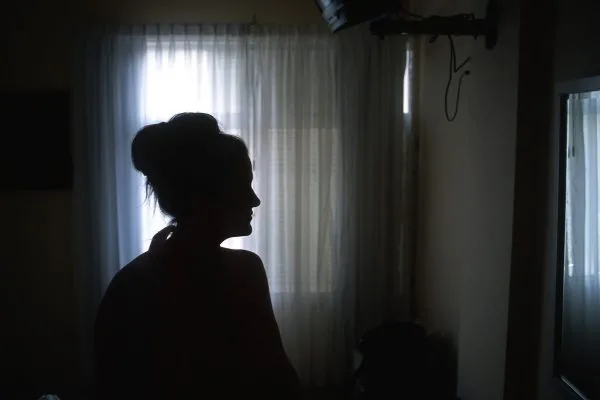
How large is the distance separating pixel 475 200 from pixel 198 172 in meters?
1.15

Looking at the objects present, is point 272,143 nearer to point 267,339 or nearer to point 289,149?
point 289,149

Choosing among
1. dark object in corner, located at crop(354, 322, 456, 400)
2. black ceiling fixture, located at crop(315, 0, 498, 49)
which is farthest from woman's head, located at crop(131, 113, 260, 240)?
dark object in corner, located at crop(354, 322, 456, 400)

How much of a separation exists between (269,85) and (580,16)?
169 cm

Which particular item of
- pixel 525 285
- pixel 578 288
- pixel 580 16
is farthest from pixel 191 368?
pixel 580 16

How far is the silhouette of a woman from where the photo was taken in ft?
2.80

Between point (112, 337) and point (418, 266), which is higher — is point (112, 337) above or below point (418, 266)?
above

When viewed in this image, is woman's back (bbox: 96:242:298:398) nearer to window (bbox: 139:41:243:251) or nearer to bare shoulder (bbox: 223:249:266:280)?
bare shoulder (bbox: 223:249:266:280)

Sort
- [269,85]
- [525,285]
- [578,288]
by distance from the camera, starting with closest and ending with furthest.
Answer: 1. [578,288]
2. [525,285]
3. [269,85]

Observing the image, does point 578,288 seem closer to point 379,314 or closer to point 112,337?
point 112,337

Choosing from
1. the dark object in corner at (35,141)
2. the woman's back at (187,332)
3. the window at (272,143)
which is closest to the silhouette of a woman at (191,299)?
the woman's back at (187,332)

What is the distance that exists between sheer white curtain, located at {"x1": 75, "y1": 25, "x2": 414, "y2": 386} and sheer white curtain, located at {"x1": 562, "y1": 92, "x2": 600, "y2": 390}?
1527mm

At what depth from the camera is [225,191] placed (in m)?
0.87

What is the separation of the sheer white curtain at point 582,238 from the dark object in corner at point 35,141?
2.36 metres

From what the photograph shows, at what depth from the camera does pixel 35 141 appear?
278cm
